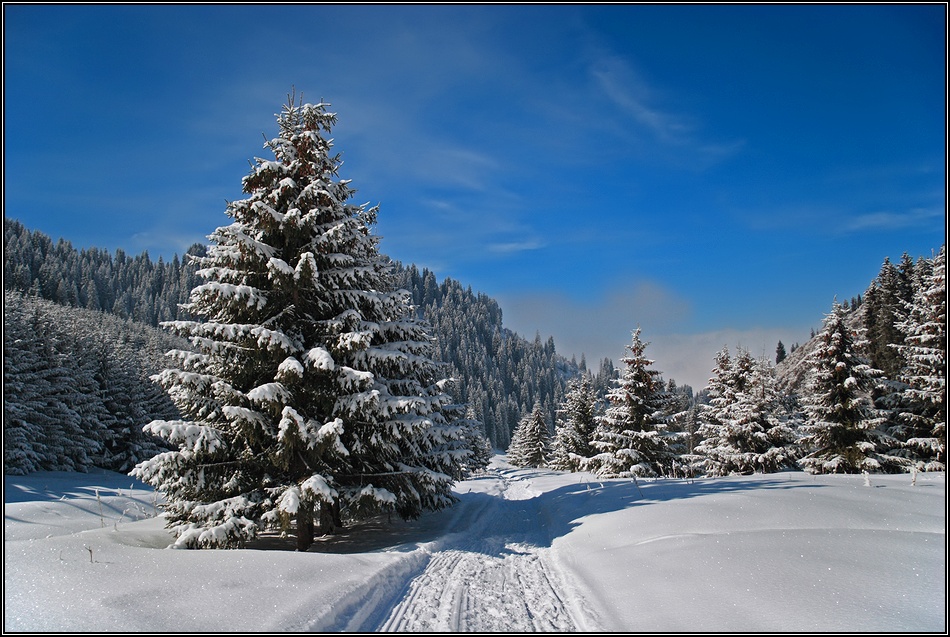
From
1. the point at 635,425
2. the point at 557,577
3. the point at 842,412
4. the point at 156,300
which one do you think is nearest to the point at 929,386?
the point at 842,412

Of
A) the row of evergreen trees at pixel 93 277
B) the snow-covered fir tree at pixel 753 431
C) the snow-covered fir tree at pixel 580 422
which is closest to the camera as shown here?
the snow-covered fir tree at pixel 753 431

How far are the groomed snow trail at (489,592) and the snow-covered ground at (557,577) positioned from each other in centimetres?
4

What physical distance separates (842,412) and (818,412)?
94cm

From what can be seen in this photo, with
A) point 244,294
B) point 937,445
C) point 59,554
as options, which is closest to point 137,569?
point 59,554

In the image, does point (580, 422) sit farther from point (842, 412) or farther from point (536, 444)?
point (842, 412)

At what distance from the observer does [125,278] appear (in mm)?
169750

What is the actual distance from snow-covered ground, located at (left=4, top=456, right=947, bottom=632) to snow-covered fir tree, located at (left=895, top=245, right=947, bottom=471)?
1339 cm

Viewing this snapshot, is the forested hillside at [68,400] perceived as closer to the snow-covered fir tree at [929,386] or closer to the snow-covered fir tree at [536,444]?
the snow-covered fir tree at [536,444]

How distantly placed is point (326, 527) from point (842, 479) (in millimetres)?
17106

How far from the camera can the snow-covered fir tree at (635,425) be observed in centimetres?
2420

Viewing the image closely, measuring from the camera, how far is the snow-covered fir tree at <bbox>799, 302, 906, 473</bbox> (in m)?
21.3

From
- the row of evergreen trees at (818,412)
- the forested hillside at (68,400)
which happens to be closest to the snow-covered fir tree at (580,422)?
the row of evergreen trees at (818,412)

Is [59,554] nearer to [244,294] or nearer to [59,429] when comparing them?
[244,294]

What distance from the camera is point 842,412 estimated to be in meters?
22.1
